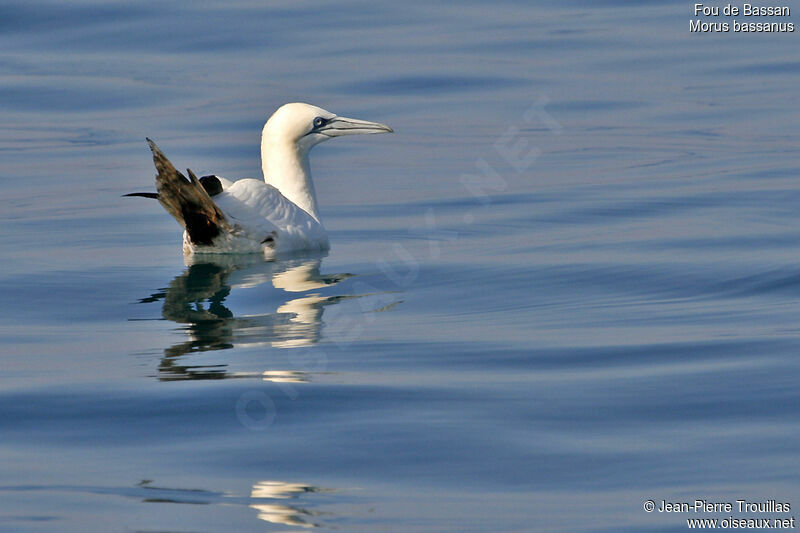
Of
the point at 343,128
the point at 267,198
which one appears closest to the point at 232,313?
the point at 267,198

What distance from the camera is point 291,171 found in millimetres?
11258

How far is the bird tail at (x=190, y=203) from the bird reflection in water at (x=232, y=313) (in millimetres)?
259

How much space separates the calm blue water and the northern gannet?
27 cm

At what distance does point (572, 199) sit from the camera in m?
12.6

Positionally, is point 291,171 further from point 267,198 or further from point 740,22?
point 740,22

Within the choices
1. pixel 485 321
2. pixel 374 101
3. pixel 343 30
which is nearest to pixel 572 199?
pixel 485 321

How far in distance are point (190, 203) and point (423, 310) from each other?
2268mm

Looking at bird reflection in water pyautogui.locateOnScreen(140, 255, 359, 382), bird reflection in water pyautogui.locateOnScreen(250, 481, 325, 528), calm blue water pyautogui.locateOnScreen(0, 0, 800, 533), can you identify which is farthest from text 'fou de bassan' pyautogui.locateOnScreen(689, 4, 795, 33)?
bird reflection in water pyautogui.locateOnScreen(250, 481, 325, 528)

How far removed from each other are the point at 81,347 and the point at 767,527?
411cm

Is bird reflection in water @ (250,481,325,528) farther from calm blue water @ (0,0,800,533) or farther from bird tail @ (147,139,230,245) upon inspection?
bird tail @ (147,139,230,245)

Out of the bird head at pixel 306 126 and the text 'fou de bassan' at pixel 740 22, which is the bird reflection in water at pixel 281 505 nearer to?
the bird head at pixel 306 126

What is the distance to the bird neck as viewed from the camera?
442 inches

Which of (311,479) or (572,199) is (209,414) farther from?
(572,199)

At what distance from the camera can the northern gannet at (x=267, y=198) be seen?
9.73 m
